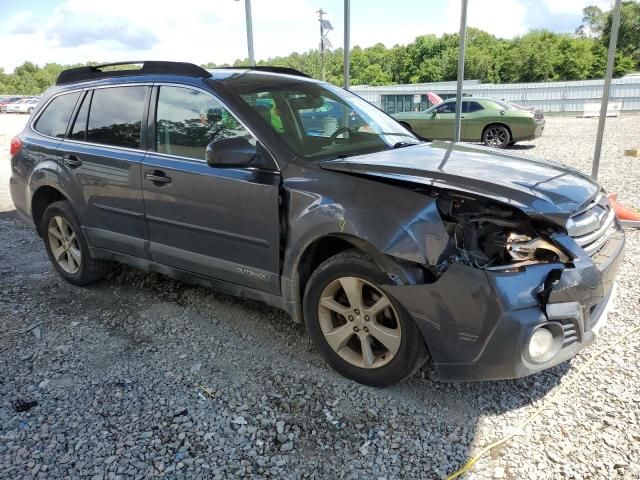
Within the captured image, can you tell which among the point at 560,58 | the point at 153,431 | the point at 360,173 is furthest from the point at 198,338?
the point at 560,58

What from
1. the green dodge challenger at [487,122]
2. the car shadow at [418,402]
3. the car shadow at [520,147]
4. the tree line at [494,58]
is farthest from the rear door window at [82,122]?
the tree line at [494,58]

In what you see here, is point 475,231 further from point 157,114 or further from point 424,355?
point 157,114

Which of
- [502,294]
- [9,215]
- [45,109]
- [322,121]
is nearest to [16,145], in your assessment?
[45,109]

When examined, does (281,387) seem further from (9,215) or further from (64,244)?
(9,215)

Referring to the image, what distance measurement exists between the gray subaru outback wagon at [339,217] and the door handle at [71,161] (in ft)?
0.07

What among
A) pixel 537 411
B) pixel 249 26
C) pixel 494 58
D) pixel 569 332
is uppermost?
pixel 494 58

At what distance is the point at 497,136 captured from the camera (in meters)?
14.4

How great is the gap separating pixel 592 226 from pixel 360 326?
135cm

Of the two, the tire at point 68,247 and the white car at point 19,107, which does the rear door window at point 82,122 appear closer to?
the tire at point 68,247

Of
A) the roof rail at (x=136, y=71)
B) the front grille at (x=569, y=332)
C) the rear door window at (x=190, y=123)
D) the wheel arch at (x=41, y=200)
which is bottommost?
the front grille at (x=569, y=332)

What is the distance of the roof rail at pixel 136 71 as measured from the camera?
365 cm

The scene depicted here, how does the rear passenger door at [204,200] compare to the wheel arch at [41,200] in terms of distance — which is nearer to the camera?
the rear passenger door at [204,200]

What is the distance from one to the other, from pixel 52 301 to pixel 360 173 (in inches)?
121

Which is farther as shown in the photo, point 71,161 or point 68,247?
point 68,247
